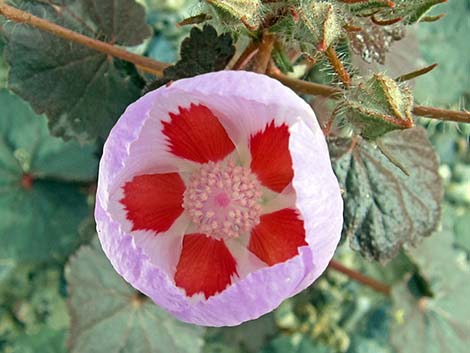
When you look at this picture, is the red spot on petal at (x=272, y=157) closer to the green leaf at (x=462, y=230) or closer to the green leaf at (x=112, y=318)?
the green leaf at (x=112, y=318)

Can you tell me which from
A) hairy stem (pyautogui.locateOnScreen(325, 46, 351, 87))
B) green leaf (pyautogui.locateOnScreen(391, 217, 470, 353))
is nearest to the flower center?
hairy stem (pyautogui.locateOnScreen(325, 46, 351, 87))

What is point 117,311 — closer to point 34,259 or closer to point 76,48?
point 34,259

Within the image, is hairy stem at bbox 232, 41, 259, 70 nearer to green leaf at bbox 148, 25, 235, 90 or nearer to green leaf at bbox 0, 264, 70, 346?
green leaf at bbox 148, 25, 235, 90

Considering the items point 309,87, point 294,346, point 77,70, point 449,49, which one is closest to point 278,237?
point 309,87

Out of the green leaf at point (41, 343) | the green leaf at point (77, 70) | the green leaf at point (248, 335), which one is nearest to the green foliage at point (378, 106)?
the green leaf at point (77, 70)

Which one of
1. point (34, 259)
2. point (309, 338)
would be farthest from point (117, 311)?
point (309, 338)

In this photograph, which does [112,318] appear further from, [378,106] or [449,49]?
[449,49]
